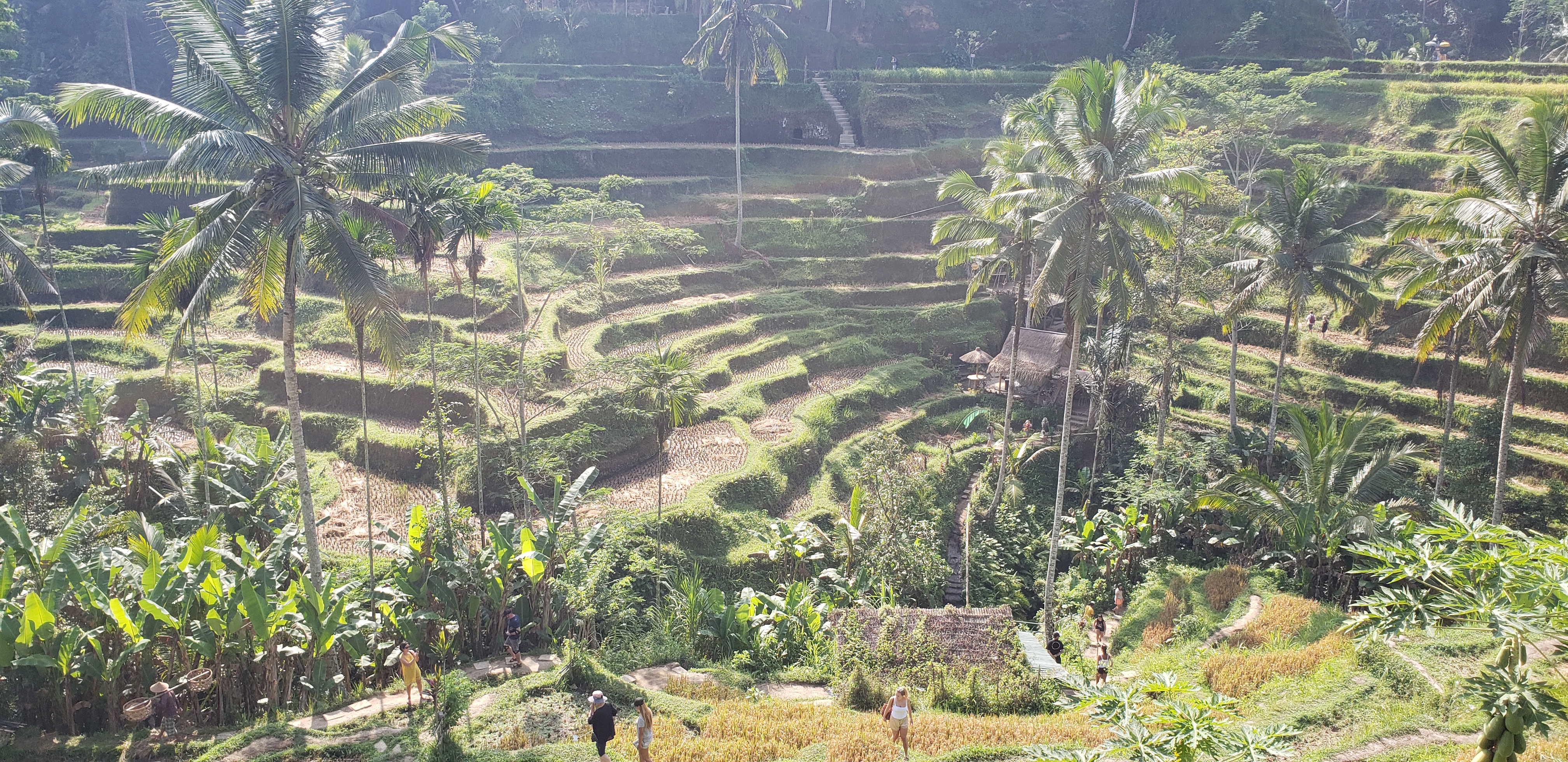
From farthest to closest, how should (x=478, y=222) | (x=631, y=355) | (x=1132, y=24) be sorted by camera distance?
(x=1132, y=24) < (x=631, y=355) < (x=478, y=222)

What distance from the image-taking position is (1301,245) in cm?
2452

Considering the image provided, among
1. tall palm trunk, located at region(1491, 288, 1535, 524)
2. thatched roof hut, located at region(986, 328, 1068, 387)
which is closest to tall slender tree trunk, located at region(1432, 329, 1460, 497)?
tall palm trunk, located at region(1491, 288, 1535, 524)

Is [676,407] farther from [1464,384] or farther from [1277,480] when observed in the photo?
[1464,384]

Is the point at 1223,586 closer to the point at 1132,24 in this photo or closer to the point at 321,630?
the point at 321,630

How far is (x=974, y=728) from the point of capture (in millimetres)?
12828

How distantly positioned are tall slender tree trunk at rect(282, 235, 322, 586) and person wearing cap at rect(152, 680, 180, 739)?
4.92 ft

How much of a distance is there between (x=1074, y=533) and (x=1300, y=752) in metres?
13.0

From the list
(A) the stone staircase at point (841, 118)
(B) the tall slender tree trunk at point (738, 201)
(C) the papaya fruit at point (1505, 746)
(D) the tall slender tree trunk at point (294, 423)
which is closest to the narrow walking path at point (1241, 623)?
(C) the papaya fruit at point (1505, 746)

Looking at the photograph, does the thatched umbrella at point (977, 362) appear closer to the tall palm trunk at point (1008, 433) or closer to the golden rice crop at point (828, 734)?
the tall palm trunk at point (1008, 433)

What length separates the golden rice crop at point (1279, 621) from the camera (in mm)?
17078

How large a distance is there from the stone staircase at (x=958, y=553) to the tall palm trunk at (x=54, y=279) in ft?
73.5

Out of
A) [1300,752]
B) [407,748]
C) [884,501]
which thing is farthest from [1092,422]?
[407,748]

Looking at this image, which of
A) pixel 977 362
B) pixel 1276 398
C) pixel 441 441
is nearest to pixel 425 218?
pixel 441 441

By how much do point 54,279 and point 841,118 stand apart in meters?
36.6
